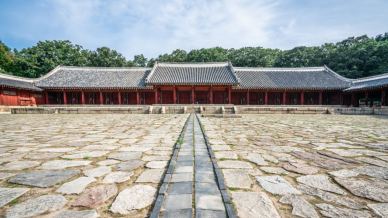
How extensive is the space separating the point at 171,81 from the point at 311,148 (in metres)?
21.0

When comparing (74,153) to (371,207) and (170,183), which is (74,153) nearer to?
(170,183)

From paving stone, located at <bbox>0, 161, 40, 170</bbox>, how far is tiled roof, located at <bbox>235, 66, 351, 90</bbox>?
24.1 meters

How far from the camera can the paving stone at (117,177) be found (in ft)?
7.41

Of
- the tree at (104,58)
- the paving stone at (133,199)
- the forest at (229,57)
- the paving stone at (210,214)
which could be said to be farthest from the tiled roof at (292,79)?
the tree at (104,58)

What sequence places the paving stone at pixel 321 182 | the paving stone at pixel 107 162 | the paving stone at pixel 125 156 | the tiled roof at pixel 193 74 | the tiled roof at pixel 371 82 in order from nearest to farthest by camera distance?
the paving stone at pixel 321 182, the paving stone at pixel 107 162, the paving stone at pixel 125 156, the tiled roof at pixel 371 82, the tiled roof at pixel 193 74

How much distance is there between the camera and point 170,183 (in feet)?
6.92

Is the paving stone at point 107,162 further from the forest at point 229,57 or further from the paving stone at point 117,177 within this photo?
the forest at point 229,57

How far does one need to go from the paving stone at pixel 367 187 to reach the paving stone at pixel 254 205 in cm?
96

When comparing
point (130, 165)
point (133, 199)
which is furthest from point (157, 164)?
point (133, 199)

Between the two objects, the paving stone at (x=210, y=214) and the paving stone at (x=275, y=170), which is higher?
the paving stone at (x=210, y=214)

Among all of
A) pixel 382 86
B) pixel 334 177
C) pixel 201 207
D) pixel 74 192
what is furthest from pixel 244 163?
pixel 382 86

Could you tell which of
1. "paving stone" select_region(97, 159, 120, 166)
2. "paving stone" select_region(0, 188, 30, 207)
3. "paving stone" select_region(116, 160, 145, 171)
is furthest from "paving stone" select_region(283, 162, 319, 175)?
"paving stone" select_region(0, 188, 30, 207)

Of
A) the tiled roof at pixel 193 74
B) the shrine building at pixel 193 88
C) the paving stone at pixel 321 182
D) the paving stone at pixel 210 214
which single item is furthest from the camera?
the shrine building at pixel 193 88

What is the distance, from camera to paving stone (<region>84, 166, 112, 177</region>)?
2449mm
